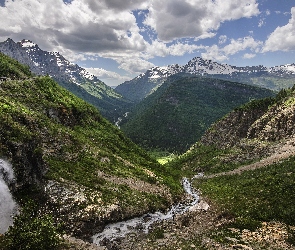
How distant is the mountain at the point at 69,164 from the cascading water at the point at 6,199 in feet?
4.43

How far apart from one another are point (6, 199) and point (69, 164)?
27520 millimetres

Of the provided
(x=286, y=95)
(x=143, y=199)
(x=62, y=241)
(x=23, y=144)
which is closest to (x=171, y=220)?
(x=143, y=199)

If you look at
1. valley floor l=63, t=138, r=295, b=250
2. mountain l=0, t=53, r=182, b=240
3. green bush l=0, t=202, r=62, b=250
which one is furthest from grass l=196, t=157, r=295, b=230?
green bush l=0, t=202, r=62, b=250

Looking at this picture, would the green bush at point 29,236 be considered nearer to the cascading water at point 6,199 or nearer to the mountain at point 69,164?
the cascading water at point 6,199

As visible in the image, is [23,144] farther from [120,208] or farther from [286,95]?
[286,95]

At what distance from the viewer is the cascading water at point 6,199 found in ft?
125

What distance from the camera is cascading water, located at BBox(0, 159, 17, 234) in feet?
125

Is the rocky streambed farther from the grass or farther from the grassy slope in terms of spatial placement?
the grass

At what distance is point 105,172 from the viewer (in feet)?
246

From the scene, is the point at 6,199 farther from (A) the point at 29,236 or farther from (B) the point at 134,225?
(B) the point at 134,225

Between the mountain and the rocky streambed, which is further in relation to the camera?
the rocky streambed

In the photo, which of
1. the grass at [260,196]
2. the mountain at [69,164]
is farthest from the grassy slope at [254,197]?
the mountain at [69,164]

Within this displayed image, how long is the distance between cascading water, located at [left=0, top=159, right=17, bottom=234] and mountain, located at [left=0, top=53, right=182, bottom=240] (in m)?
1.35

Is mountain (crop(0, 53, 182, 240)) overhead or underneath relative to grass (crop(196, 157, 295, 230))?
overhead
